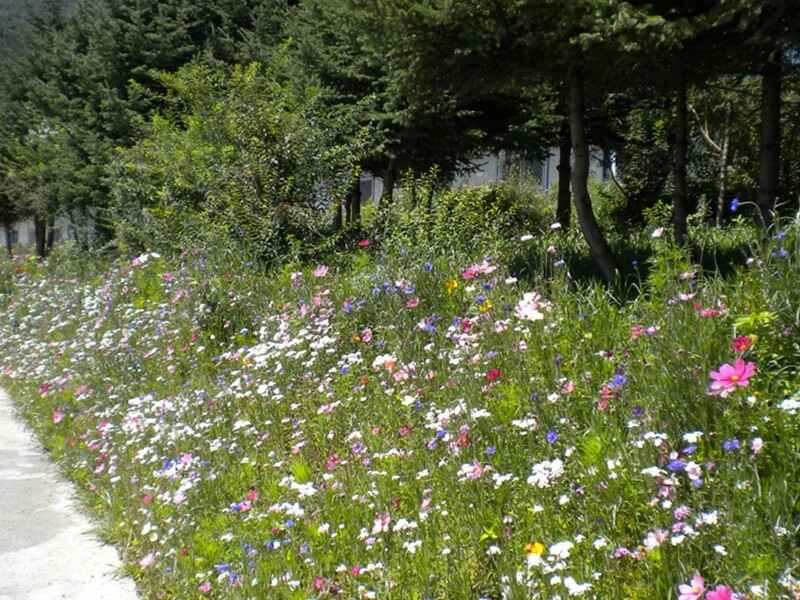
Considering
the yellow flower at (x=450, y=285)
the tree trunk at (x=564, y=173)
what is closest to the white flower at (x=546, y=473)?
the yellow flower at (x=450, y=285)

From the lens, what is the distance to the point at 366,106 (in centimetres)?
1342

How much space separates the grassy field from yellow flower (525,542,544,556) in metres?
0.02

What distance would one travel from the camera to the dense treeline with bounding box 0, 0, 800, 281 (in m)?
6.89

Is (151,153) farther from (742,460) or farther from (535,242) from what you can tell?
(742,460)

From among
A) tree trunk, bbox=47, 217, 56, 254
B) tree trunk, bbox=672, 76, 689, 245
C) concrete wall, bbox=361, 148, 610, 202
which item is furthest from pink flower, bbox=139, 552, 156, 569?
tree trunk, bbox=47, 217, 56, 254

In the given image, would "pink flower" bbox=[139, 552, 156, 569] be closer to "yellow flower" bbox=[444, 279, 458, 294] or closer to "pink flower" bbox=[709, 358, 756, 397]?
"yellow flower" bbox=[444, 279, 458, 294]

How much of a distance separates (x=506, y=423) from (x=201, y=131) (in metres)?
8.80

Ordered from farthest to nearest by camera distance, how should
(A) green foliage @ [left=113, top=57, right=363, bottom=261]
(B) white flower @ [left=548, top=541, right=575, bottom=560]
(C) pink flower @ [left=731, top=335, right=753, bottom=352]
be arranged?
(A) green foliage @ [left=113, top=57, right=363, bottom=261] → (C) pink flower @ [left=731, top=335, right=753, bottom=352] → (B) white flower @ [left=548, top=541, right=575, bottom=560]

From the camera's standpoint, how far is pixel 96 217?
2092 centimetres

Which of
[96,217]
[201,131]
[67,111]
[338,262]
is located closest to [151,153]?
[201,131]


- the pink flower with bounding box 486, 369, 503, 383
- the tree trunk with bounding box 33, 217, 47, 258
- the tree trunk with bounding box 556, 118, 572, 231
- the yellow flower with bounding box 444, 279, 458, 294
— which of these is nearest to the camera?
the pink flower with bounding box 486, 369, 503, 383

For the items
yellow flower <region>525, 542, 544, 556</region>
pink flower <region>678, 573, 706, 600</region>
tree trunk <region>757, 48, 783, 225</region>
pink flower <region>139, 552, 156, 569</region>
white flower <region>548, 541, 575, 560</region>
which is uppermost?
tree trunk <region>757, 48, 783, 225</region>

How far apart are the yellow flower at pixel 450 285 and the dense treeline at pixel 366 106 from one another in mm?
1886

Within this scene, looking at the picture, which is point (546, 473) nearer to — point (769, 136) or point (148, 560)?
point (148, 560)
